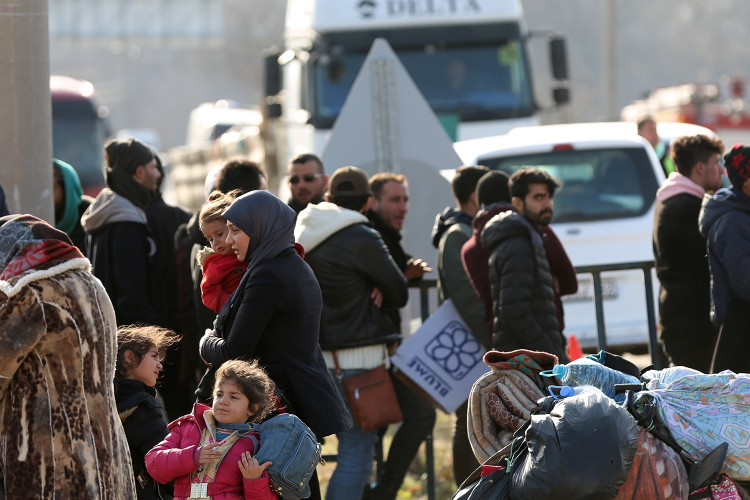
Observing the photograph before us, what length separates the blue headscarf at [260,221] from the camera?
164 inches

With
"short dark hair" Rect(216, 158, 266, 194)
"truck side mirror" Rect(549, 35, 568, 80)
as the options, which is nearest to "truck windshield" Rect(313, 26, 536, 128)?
"truck side mirror" Rect(549, 35, 568, 80)

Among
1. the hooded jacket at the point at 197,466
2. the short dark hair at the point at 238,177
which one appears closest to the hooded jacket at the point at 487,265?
the short dark hair at the point at 238,177

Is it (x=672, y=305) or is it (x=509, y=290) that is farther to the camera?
(x=672, y=305)

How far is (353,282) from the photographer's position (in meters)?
5.29

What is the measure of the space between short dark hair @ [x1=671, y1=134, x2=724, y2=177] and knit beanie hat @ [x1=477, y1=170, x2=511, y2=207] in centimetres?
102

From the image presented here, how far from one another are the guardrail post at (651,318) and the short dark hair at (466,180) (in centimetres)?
110

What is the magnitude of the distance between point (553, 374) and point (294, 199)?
8.94 ft

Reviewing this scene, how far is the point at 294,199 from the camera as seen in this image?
6.21 m

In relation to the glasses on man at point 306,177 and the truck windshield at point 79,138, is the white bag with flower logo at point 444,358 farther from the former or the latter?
the truck windshield at point 79,138

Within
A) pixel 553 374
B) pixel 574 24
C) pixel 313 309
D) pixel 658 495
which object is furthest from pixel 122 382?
pixel 574 24

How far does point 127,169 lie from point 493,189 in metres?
1.94

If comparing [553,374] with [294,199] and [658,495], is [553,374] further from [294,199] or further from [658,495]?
[294,199]

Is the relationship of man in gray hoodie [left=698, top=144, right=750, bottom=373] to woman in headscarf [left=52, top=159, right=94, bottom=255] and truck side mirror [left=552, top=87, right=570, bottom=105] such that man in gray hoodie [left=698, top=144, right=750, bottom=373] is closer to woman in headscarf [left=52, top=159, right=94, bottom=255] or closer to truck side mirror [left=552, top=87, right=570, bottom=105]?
woman in headscarf [left=52, top=159, right=94, bottom=255]

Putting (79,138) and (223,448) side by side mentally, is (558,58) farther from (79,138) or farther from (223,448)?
(223,448)
